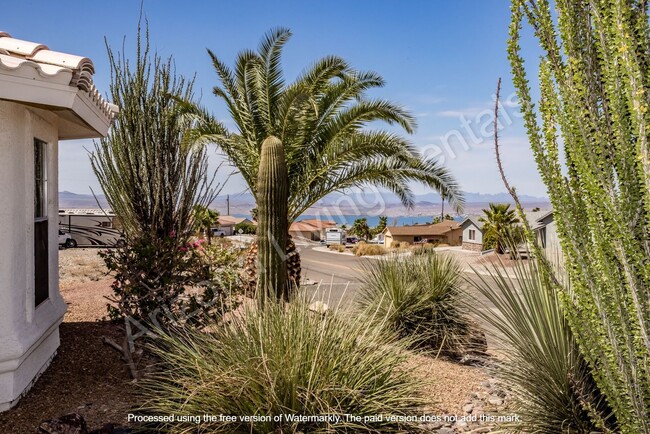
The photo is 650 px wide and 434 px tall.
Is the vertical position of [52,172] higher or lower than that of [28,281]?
higher

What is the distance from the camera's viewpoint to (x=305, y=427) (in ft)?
11.3

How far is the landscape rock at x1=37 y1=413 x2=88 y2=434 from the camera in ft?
12.8

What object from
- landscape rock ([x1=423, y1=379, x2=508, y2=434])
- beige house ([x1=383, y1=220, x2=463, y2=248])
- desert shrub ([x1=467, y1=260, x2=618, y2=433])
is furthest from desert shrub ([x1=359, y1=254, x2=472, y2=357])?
beige house ([x1=383, y1=220, x2=463, y2=248])

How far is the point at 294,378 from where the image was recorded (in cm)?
346

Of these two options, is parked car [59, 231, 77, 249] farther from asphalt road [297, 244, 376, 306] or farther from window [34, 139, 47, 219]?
window [34, 139, 47, 219]

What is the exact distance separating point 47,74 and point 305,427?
376 cm

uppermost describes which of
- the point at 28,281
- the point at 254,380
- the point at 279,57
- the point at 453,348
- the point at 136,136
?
the point at 279,57

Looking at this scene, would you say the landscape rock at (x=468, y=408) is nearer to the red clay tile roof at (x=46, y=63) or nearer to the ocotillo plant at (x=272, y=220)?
the ocotillo plant at (x=272, y=220)

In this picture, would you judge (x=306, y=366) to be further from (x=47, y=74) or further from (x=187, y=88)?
(x=187, y=88)

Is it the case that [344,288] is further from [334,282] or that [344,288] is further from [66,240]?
[66,240]

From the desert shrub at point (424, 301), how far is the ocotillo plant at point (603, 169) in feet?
12.8

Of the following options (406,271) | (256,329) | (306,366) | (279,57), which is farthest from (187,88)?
(306,366)

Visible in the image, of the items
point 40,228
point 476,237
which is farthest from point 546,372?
point 476,237

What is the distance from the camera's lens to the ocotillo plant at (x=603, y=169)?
2889 mm
